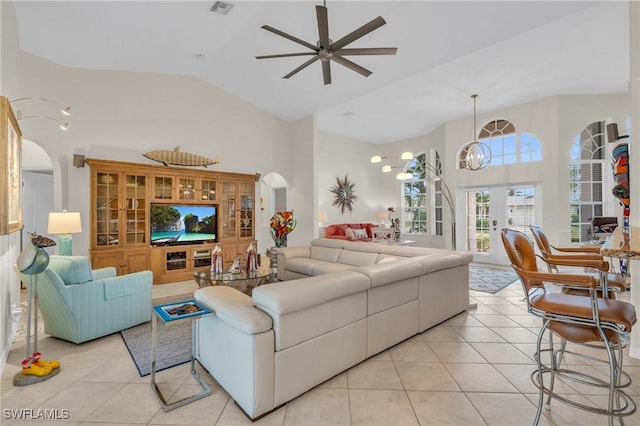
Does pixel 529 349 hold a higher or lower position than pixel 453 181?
lower

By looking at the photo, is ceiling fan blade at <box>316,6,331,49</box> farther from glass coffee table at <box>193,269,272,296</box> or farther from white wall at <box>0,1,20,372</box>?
white wall at <box>0,1,20,372</box>

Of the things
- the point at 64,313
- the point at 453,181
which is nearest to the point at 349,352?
the point at 64,313

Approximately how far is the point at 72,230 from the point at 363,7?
4.82m

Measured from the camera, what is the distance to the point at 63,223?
387 centimetres

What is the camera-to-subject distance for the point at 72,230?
392cm

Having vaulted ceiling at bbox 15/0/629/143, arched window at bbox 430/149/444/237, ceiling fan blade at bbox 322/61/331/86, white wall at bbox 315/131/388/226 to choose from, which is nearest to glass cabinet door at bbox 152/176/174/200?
vaulted ceiling at bbox 15/0/629/143

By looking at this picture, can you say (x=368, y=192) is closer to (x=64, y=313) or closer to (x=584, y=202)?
(x=584, y=202)

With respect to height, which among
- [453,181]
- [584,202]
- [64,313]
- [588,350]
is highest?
[453,181]

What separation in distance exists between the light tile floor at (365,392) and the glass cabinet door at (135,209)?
94.8 inches

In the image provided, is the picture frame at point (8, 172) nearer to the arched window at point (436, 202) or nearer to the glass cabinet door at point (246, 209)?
the glass cabinet door at point (246, 209)

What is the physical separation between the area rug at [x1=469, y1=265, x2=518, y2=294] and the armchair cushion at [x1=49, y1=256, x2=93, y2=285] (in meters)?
5.26

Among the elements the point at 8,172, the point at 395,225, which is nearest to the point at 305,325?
the point at 8,172

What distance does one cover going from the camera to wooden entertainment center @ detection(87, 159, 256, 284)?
192 inches

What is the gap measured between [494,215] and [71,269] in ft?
25.2
